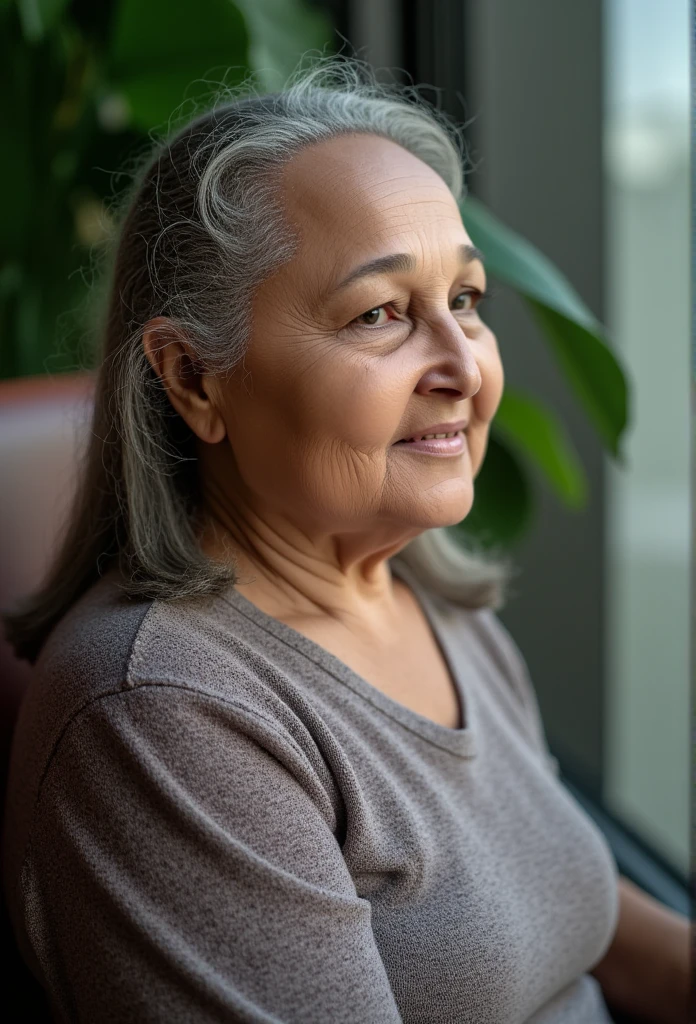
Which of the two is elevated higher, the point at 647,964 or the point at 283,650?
the point at 283,650

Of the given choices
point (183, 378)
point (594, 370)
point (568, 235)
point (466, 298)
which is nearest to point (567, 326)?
point (594, 370)

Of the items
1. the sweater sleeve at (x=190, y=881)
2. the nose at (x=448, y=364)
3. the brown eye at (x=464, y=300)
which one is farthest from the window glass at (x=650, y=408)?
the sweater sleeve at (x=190, y=881)

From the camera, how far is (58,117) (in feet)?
5.30

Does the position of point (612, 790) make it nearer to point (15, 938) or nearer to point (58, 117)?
point (15, 938)

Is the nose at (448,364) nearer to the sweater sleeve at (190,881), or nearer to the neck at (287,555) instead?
the neck at (287,555)

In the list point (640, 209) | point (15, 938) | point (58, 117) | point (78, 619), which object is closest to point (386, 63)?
point (640, 209)

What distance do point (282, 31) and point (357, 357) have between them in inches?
32.6

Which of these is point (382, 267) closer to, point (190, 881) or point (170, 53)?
point (190, 881)

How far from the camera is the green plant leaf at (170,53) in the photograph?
1.30m

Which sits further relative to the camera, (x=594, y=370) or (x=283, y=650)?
(x=594, y=370)

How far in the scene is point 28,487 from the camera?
1.16 meters

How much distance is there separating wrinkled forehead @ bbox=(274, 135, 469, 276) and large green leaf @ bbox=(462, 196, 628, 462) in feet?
0.90

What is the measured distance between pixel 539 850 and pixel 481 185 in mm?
1432

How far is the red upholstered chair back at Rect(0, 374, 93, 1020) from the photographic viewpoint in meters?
1.09
